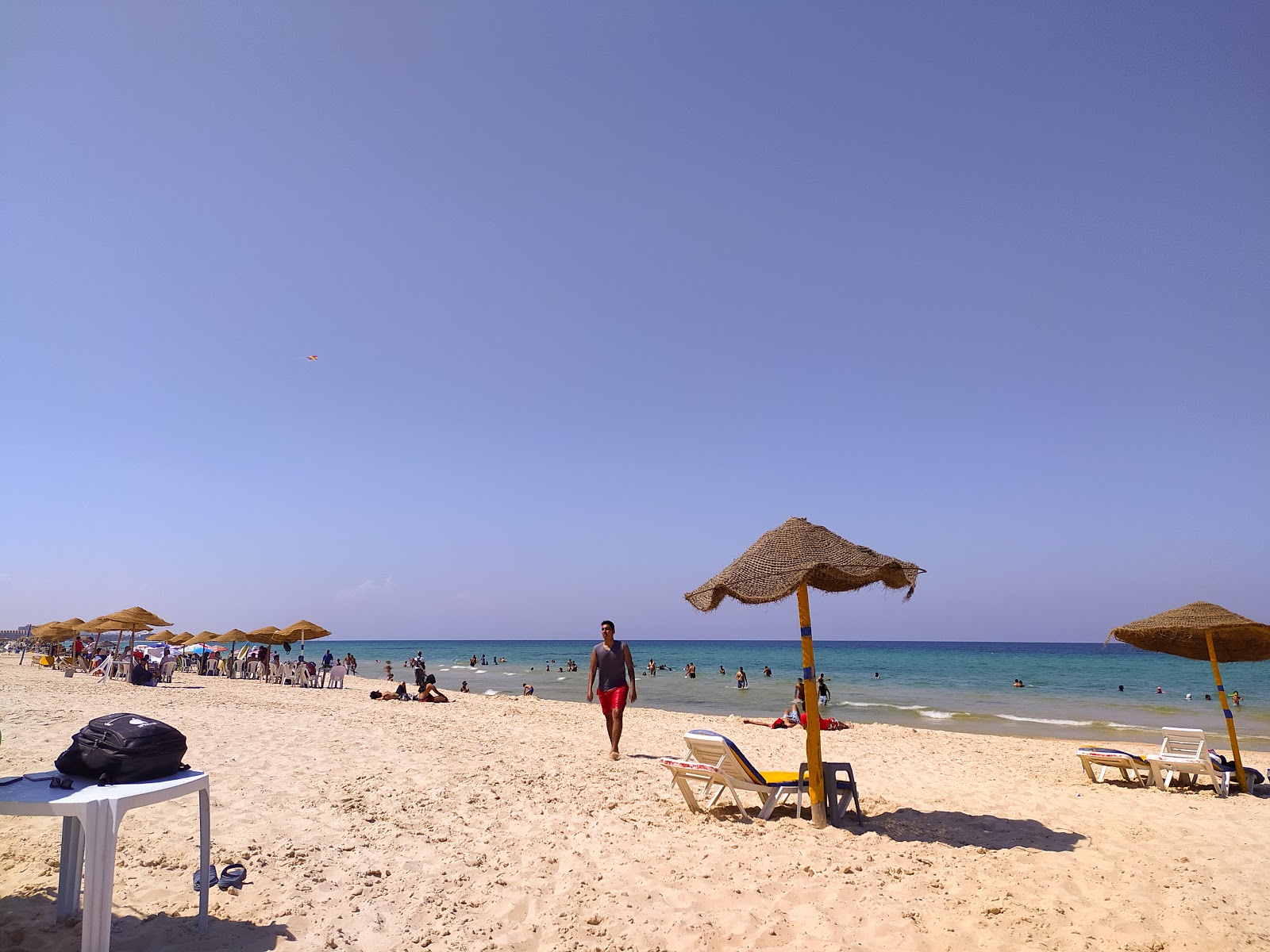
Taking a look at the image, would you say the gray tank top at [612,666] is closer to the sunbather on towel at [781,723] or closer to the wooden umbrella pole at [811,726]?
the wooden umbrella pole at [811,726]

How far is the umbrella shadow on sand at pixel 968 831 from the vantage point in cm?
572

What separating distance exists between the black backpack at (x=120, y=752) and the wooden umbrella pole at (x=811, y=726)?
178 inches

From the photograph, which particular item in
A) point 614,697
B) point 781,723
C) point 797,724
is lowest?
point 797,724

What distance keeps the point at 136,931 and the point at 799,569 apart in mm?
4766

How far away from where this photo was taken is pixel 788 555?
605cm

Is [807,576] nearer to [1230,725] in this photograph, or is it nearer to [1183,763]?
[1183,763]

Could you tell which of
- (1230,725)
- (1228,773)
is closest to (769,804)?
(1228,773)

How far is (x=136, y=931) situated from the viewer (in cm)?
353

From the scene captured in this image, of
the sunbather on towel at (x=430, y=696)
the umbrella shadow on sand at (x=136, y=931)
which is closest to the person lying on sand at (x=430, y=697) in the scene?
the sunbather on towel at (x=430, y=696)

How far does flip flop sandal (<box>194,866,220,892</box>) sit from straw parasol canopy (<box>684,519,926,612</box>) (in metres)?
4.03

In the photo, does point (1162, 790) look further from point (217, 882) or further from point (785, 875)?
point (217, 882)

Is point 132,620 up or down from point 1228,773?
up

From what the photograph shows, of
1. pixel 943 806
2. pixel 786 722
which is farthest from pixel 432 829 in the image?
pixel 786 722

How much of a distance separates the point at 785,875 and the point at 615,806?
2125 millimetres
